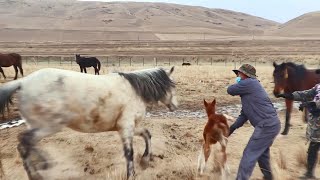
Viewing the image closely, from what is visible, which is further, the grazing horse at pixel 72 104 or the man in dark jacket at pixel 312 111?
the man in dark jacket at pixel 312 111

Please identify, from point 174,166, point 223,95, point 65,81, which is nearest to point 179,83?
point 223,95

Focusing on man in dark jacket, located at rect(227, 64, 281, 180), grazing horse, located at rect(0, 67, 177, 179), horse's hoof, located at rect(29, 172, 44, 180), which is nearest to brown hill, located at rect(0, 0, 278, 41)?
grazing horse, located at rect(0, 67, 177, 179)

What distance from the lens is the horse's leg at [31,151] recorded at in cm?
533

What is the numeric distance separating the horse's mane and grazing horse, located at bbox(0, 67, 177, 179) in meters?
0.02

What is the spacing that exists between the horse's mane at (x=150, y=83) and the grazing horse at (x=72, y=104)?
0.02m

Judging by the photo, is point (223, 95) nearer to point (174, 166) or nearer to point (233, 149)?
point (233, 149)

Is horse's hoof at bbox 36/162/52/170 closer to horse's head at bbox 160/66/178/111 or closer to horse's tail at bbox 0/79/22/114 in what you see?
horse's tail at bbox 0/79/22/114

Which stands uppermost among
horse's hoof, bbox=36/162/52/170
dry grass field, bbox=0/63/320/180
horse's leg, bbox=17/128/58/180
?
horse's leg, bbox=17/128/58/180

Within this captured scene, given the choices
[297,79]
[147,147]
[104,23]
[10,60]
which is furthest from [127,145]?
[104,23]

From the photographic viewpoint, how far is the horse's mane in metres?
6.22

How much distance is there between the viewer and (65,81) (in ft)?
18.1

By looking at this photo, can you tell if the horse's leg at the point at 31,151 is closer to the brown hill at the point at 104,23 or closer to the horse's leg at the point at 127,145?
the horse's leg at the point at 127,145

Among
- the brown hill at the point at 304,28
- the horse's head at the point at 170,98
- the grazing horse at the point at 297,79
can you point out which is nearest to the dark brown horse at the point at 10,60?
the horse's head at the point at 170,98

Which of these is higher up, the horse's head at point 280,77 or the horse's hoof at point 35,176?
the horse's head at point 280,77
